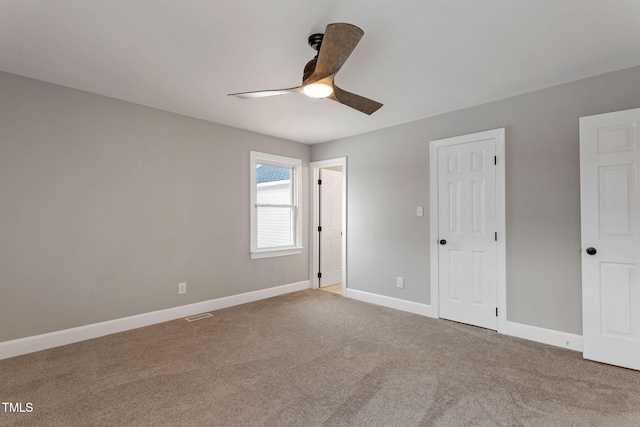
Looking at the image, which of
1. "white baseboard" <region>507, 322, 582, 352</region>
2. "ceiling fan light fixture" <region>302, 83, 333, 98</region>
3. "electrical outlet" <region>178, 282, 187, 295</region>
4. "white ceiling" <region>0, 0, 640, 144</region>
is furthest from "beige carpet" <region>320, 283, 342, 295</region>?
"ceiling fan light fixture" <region>302, 83, 333, 98</region>

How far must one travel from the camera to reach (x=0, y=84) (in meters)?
2.69

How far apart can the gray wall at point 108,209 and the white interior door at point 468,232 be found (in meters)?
2.59

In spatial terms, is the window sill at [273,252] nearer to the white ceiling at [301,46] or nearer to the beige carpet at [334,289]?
the beige carpet at [334,289]

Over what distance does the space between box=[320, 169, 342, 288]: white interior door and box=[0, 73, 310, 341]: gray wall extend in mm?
1399

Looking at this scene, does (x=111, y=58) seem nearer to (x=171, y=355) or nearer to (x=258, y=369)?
(x=171, y=355)

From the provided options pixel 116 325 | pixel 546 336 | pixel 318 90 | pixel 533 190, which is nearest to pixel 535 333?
pixel 546 336

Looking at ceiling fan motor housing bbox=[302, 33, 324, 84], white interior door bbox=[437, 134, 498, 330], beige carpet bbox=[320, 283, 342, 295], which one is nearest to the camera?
ceiling fan motor housing bbox=[302, 33, 324, 84]

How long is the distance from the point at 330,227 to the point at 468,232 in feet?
8.15

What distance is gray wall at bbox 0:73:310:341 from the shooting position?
2793 millimetres

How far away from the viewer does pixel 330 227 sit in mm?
5555

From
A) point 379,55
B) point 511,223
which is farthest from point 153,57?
point 511,223

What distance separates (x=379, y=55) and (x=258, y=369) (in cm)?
262

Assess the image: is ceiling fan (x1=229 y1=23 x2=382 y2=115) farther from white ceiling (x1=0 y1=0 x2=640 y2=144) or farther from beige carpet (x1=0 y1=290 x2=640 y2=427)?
beige carpet (x1=0 y1=290 x2=640 y2=427)

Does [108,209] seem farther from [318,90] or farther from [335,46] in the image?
[335,46]
